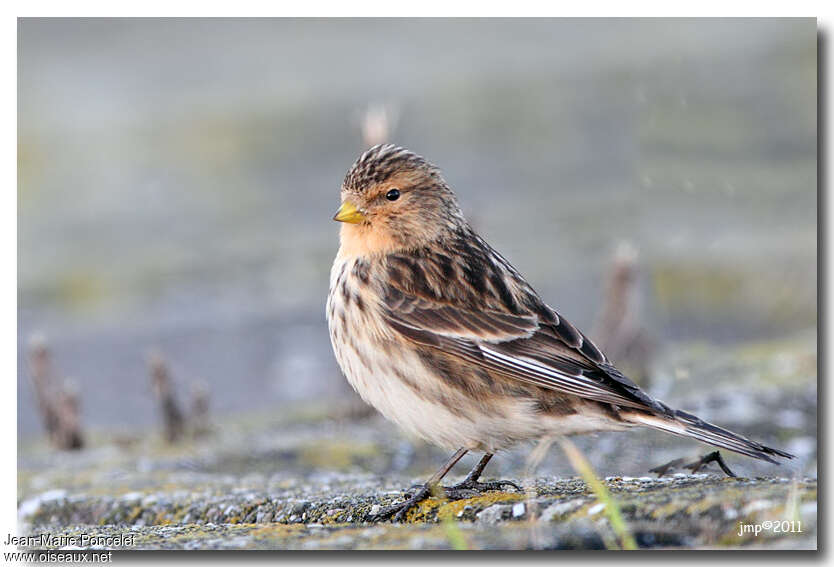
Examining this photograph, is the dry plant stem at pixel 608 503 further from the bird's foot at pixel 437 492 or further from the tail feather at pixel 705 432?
the bird's foot at pixel 437 492

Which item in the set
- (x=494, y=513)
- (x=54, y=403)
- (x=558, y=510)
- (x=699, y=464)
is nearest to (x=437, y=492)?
(x=494, y=513)

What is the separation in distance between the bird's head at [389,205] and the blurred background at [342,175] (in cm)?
132

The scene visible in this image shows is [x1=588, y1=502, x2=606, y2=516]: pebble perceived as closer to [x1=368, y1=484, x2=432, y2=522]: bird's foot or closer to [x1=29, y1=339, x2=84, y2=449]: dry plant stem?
[x1=368, y1=484, x2=432, y2=522]: bird's foot

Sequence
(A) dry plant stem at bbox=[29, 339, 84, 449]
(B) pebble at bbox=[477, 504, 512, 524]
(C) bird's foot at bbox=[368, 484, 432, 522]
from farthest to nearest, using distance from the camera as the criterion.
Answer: (A) dry plant stem at bbox=[29, 339, 84, 449]
(C) bird's foot at bbox=[368, 484, 432, 522]
(B) pebble at bbox=[477, 504, 512, 524]

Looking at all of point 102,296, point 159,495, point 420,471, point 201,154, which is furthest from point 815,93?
point 102,296

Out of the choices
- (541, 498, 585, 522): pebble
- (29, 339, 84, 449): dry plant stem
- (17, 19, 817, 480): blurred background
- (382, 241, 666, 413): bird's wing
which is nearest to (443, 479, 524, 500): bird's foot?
(541, 498, 585, 522): pebble

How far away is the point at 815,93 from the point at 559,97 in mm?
2950

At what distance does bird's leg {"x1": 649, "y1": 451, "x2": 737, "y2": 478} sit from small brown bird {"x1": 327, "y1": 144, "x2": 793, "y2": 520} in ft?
0.85

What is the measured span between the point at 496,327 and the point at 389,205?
833mm

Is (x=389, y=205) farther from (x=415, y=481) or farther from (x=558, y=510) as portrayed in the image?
(x=558, y=510)

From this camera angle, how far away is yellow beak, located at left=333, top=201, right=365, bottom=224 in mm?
5289
